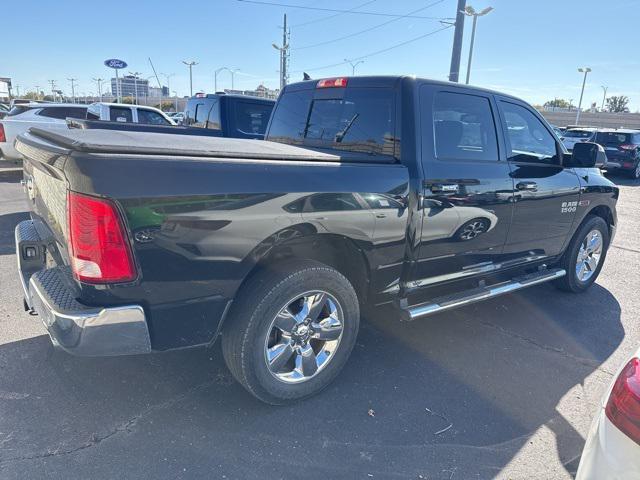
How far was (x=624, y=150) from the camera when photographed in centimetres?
1602

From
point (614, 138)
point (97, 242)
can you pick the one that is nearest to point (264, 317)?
point (97, 242)

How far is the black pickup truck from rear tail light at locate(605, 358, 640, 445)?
1.56m

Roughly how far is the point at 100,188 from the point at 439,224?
218 cm

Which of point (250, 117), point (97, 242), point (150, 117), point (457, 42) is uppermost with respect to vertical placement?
point (457, 42)

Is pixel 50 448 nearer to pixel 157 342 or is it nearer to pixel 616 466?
pixel 157 342

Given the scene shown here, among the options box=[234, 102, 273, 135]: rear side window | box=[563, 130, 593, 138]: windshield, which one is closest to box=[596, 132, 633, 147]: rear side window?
box=[563, 130, 593, 138]: windshield

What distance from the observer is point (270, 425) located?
271 centimetres

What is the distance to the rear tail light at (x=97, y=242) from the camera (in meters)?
2.03

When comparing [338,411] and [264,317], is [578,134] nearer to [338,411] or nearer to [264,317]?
[338,411]

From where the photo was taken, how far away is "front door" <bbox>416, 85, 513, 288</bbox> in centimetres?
323

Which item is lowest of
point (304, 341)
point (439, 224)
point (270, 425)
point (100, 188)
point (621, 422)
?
point (270, 425)

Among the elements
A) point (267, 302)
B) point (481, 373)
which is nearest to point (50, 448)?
point (267, 302)

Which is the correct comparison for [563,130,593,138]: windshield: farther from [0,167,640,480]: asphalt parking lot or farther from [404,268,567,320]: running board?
[0,167,640,480]: asphalt parking lot

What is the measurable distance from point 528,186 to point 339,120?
170 cm
